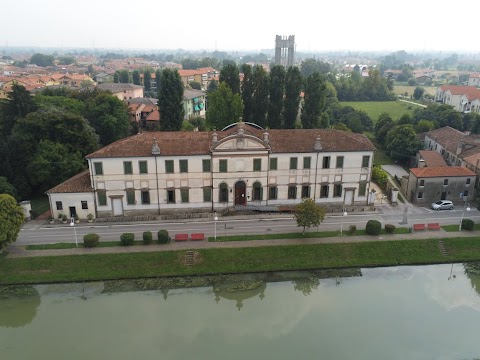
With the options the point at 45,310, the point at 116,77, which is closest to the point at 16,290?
the point at 45,310

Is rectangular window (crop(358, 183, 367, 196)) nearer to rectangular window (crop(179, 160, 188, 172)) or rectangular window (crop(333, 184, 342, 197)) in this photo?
rectangular window (crop(333, 184, 342, 197))

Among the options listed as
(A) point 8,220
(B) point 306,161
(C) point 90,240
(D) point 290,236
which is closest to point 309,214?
(D) point 290,236

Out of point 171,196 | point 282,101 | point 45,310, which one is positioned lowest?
point 45,310

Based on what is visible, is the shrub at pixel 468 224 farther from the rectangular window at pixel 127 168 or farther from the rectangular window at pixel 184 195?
the rectangular window at pixel 127 168

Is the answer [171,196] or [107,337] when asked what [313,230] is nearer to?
[171,196]

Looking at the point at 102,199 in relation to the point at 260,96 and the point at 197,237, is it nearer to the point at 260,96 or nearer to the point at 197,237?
the point at 197,237

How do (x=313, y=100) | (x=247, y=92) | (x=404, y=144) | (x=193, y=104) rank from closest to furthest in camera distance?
(x=313, y=100), (x=247, y=92), (x=404, y=144), (x=193, y=104)
